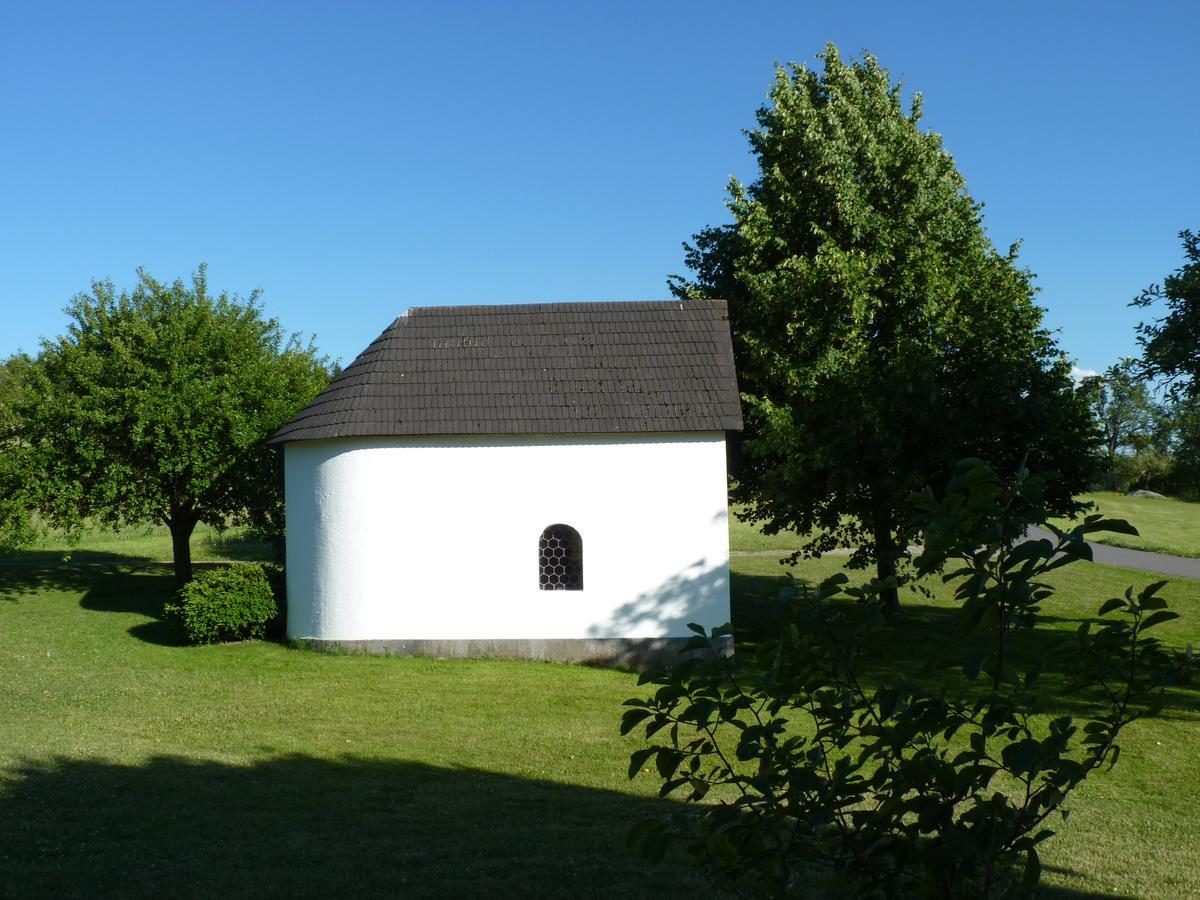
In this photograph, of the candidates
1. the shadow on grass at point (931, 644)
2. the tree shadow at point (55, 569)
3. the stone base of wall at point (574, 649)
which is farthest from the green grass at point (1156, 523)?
the tree shadow at point (55, 569)

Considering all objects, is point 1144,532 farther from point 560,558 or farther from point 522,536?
point 522,536

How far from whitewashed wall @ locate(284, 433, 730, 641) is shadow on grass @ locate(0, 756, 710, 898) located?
7.10 metres

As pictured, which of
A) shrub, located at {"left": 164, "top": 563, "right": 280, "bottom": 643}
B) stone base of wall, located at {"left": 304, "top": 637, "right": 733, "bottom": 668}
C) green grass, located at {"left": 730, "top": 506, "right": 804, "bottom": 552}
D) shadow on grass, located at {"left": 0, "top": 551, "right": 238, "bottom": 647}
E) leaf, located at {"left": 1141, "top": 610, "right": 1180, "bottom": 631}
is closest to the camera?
leaf, located at {"left": 1141, "top": 610, "right": 1180, "bottom": 631}

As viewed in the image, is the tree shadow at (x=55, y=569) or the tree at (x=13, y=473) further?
the tree shadow at (x=55, y=569)

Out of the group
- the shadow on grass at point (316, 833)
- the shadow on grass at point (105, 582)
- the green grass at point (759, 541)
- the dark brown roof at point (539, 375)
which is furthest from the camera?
the green grass at point (759, 541)

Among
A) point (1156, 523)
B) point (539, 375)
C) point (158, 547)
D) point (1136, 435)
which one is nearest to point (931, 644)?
point (539, 375)

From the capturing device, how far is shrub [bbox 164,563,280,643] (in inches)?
752

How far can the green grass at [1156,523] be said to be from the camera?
1702 inches

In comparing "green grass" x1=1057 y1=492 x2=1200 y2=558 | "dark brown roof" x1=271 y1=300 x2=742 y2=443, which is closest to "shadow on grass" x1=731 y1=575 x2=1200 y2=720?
"dark brown roof" x1=271 y1=300 x2=742 y2=443

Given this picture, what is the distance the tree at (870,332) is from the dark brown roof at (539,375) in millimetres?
1943

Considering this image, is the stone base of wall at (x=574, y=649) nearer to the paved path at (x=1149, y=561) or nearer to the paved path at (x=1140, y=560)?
the paved path at (x=1140, y=560)

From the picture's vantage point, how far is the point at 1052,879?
7789 mm

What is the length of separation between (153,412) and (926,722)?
22632 millimetres

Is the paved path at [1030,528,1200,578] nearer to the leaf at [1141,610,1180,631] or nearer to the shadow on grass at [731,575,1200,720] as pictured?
the shadow on grass at [731,575,1200,720]
